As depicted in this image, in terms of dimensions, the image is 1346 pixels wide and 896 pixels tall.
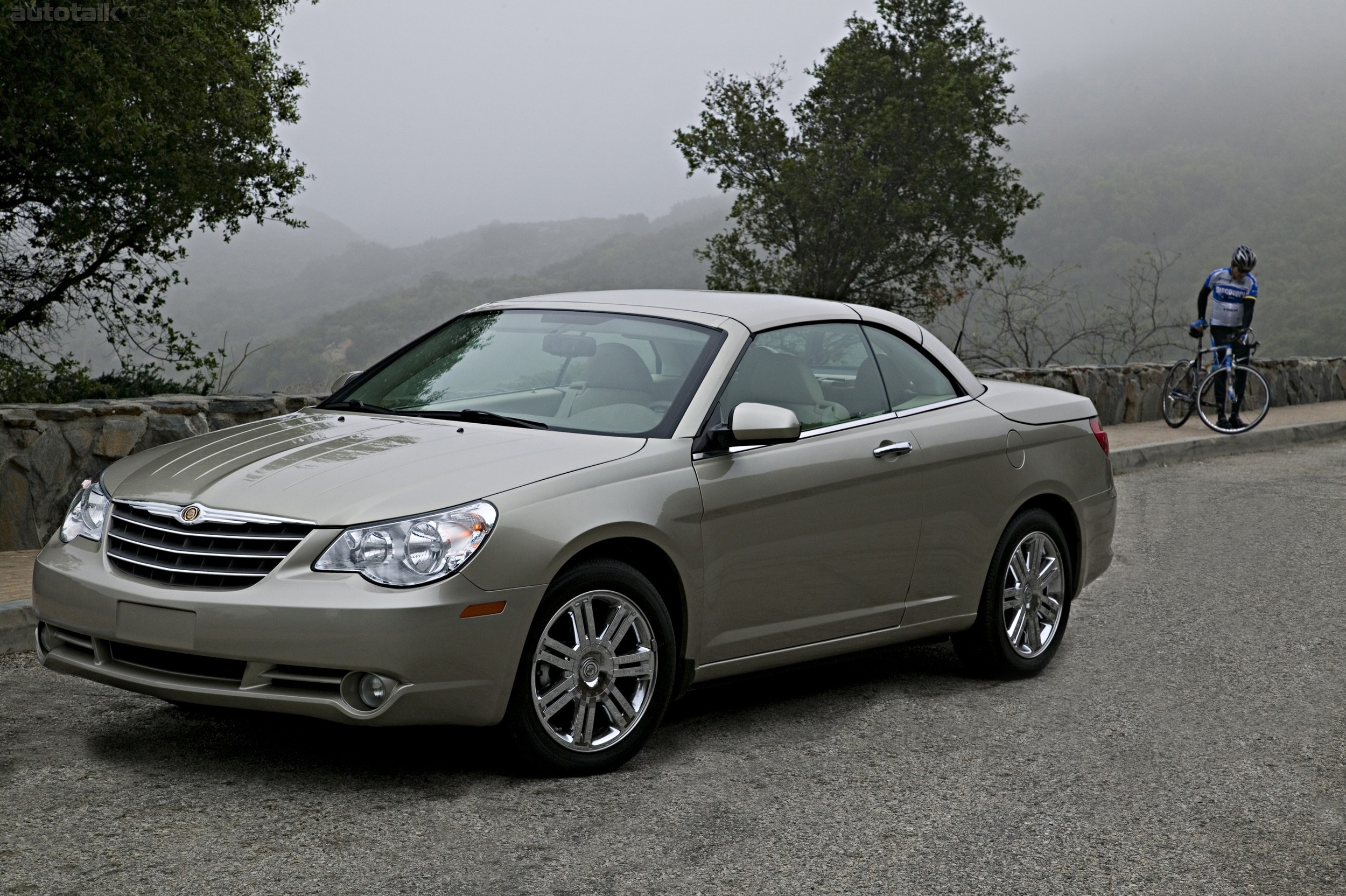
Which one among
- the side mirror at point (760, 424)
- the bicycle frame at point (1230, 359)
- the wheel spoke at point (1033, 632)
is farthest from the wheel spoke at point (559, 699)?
the bicycle frame at point (1230, 359)

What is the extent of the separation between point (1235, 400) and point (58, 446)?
1316cm

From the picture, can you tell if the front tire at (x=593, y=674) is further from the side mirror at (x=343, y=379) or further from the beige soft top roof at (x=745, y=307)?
the side mirror at (x=343, y=379)

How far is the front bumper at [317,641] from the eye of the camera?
428cm

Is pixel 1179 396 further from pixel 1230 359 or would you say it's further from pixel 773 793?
pixel 773 793

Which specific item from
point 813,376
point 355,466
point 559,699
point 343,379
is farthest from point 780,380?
point 343,379

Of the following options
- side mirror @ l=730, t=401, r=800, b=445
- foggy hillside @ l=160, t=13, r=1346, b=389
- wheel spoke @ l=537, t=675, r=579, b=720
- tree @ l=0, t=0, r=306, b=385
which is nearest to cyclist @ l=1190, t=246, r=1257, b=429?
tree @ l=0, t=0, r=306, b=385

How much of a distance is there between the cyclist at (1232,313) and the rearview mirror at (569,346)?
1243 centimetres

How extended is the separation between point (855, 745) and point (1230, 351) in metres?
13.2

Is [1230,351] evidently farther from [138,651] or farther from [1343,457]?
[138,651]

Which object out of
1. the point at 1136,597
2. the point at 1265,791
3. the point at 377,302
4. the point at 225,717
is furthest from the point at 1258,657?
the point at 377,302

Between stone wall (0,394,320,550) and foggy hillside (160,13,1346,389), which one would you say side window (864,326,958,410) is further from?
foggy hillside (160,13,1346,389)

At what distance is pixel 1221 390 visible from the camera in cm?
1730

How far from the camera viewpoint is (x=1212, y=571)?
9.15 metres
